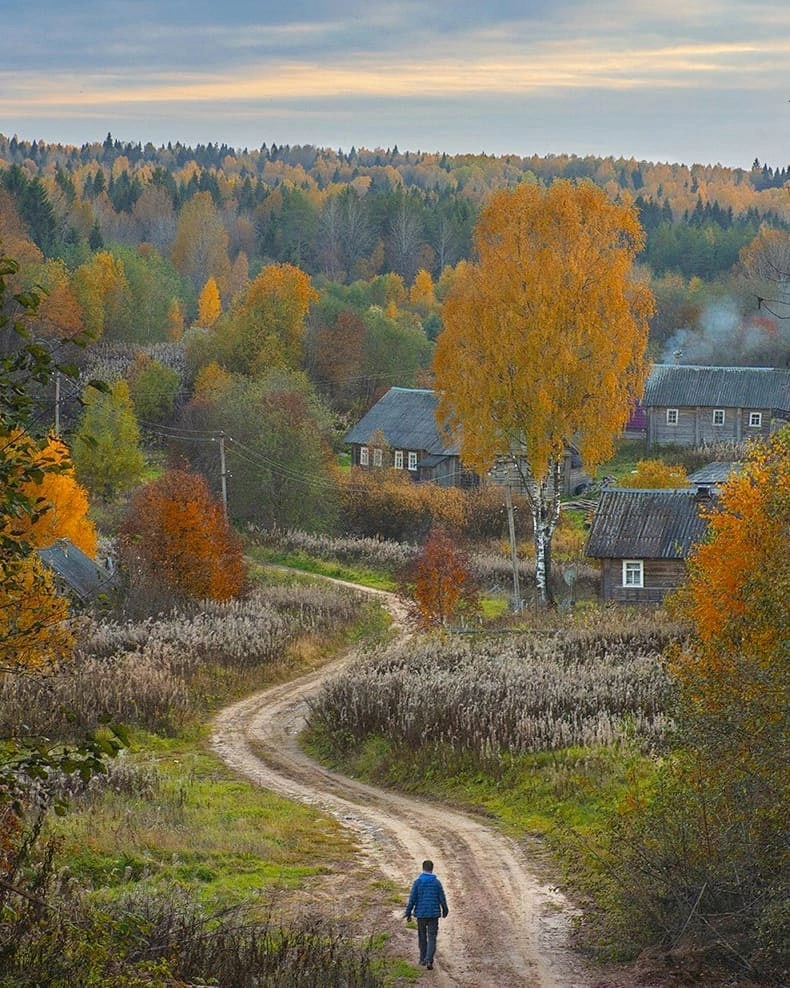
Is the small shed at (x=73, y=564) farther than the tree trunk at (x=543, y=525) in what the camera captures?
No

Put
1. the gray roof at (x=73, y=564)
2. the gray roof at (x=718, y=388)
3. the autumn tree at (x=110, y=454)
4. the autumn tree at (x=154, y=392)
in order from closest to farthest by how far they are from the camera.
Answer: the gray roof at (x=73, y=564)
the autumn tree at (x=110, y=454)
the gray roof at (x=718, y=388)
the autumn tree at (x=154, y=392)

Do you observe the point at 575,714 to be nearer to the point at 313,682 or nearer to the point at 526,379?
the point at 313,682

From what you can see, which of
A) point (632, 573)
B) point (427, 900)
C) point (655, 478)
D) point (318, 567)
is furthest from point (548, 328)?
point (427, 900)

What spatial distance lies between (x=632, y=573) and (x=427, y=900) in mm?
23786

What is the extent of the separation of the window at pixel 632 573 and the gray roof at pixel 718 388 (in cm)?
3116

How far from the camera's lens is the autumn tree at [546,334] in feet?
111

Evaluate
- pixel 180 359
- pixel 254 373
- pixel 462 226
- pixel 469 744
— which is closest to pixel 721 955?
pixel 469 744

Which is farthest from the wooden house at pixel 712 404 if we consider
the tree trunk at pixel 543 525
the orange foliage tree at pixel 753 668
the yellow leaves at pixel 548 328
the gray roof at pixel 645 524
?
the orange foliage tree at pixel 753 668

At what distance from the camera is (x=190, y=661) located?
28.0m

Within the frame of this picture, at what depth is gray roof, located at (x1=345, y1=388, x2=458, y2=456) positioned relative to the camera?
57.9 m

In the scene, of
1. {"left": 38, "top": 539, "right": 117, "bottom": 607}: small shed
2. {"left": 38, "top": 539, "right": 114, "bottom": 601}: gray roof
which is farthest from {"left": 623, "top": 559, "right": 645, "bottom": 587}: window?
{"left": 38, "top": 539, "right": 114, "bottom": 601}: gray roof

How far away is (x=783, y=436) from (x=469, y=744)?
7.24 meters

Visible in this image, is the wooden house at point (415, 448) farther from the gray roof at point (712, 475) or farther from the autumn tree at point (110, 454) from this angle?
the autumn tree at point (110, 454)

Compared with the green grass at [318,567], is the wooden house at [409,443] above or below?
above
